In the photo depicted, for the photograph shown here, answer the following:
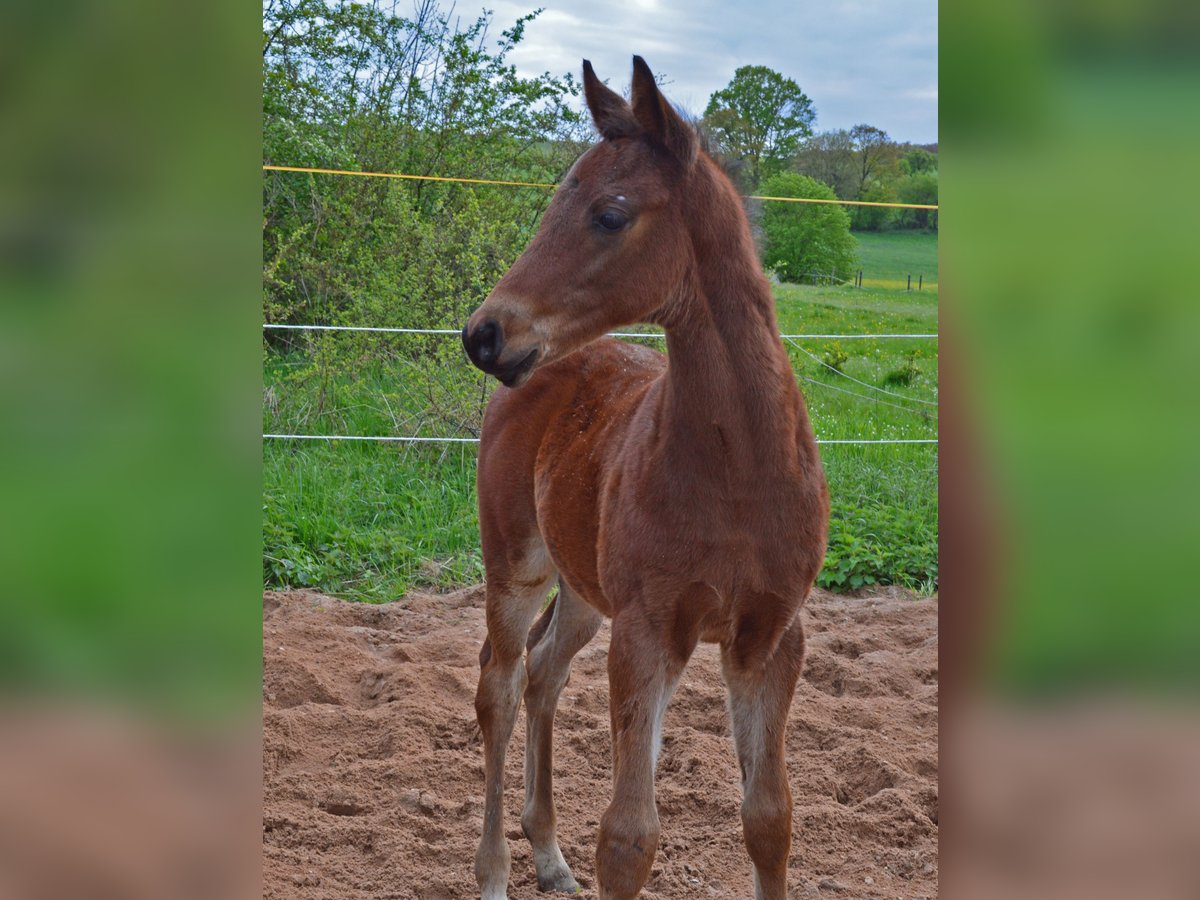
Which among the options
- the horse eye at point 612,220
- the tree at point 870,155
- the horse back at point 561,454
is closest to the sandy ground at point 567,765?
the horse back at point 561,454

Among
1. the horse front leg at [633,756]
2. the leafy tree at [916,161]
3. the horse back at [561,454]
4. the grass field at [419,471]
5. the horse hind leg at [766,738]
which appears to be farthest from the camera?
the leafy tree at [916,161]

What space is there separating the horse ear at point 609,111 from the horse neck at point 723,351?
0.23 m

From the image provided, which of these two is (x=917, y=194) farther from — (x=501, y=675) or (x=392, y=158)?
(x=501, y=675)

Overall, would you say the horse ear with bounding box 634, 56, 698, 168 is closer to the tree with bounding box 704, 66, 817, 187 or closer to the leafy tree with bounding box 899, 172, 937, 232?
the tree with bounding box 704, 66, 817, 187

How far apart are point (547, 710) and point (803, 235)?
261 inches

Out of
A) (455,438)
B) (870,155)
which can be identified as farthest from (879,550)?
(870,155)

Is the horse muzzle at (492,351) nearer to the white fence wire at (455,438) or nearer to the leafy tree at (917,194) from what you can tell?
the white fence wire at (455,438)

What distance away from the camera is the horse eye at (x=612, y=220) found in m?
2.45

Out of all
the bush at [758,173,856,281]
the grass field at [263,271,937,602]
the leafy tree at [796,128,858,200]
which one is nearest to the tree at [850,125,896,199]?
the leafy tree at [796,128,858,200]

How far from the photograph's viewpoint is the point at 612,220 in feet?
8.04

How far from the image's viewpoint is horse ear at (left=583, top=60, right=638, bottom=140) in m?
2.49

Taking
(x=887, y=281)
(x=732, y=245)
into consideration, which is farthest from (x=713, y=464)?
(x=887, y=281)
